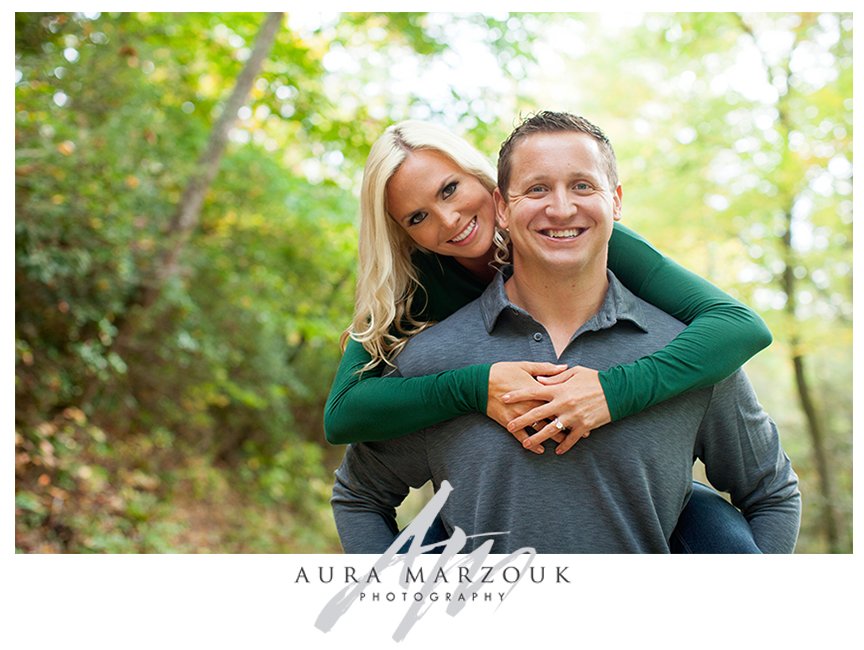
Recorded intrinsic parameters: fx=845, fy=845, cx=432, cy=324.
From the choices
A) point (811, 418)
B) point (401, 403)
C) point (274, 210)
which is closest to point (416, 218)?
point (401, 403)

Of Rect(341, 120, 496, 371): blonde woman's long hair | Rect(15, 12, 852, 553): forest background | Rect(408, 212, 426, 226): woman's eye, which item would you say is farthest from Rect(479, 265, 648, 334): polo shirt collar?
Rect(15, 12, 852, 553): forest background

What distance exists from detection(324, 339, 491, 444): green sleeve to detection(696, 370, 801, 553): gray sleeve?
1.64ft

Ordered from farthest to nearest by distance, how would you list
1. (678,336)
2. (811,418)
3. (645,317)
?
(811,418), (645,317), (678,336)

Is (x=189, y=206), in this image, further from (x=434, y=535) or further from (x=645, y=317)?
(x=645, y=317)

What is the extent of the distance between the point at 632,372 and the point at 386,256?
680 mm

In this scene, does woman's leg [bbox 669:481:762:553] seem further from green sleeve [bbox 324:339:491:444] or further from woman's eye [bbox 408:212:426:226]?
woman's eye [bbox 408:212:426:226]

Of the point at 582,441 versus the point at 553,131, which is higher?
the point at 553,131

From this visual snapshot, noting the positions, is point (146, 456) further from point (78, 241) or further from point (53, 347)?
point (78, 241)

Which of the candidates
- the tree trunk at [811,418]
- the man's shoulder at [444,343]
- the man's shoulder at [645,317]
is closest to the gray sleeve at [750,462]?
the man's shoulder at [645,317]

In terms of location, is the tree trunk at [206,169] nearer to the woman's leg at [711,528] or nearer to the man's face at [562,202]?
the man's face at [562,202]

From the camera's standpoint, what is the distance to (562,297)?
72.8 inches

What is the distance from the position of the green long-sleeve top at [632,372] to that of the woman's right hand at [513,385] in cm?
2

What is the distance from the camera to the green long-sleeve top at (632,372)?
1.69 meters
